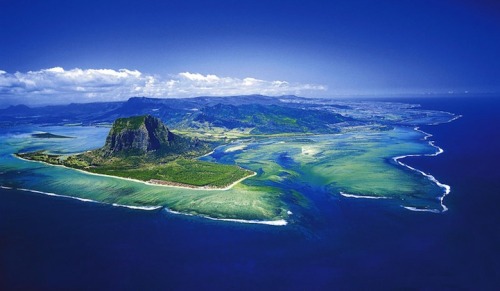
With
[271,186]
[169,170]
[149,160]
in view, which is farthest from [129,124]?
[271,186]

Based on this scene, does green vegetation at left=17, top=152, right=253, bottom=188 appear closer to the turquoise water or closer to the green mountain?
the turquoise water

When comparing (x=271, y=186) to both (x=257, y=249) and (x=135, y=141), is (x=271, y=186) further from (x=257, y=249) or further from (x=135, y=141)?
(x=135, y=141)

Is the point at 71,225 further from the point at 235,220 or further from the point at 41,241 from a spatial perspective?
the point at 235,220

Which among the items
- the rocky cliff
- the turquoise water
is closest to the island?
the rocky cliff

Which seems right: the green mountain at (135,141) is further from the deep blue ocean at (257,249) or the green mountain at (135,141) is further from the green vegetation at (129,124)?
the deep blue ocean at (257,249)

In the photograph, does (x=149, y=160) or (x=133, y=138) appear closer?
(x=149, y=160)

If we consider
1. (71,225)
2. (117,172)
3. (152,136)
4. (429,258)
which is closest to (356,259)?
(429,258)
